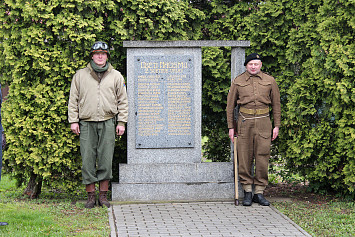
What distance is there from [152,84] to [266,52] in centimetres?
201

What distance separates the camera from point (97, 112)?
6.96 metres

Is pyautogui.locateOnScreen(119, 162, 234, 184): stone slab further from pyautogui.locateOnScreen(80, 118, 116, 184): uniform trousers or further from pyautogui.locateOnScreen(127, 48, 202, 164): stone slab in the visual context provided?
pyautogui.locateOnScreen(80, 118, 116, 184): uniform trousers

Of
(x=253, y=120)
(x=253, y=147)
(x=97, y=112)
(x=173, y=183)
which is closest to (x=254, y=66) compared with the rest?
(x=253, y=120)

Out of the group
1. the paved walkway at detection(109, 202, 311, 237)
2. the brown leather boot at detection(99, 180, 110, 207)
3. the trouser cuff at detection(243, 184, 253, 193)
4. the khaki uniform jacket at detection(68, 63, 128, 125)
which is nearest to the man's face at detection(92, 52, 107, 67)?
the khaki uniform jacket at detection(68, 63, 128, 125)

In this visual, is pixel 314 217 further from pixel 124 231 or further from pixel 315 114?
pixel 124 231

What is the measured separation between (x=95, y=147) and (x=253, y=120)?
7.20 feet

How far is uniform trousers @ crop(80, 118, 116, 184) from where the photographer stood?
7.03 metres

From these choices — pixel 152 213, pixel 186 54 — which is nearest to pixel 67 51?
pixel 186 54

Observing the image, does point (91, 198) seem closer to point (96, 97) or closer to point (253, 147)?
point (96, 97)

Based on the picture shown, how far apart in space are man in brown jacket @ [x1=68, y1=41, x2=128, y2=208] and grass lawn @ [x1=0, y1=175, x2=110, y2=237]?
0.37 m

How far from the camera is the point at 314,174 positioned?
7457 millimetres

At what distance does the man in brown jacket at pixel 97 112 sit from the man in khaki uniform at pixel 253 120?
1579mm

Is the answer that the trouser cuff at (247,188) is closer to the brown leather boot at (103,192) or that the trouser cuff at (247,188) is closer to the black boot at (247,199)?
the black boot at (247,199)

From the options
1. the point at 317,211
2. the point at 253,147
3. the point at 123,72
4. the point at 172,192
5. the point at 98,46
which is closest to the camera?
the point at 317,211
